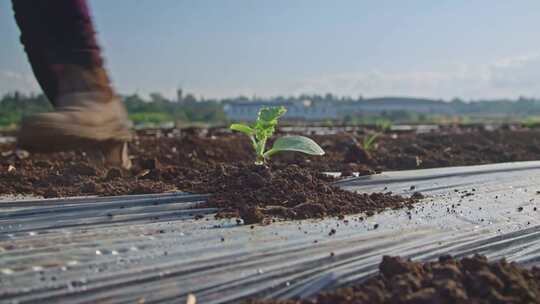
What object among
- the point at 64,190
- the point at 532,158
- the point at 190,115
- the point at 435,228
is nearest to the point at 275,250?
the point at 435,228

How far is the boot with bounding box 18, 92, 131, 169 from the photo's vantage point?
2.19 m

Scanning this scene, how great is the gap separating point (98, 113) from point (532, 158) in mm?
3618

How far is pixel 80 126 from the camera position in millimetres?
2334

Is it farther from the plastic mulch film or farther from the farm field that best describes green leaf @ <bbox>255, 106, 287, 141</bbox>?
the plastic mulch film

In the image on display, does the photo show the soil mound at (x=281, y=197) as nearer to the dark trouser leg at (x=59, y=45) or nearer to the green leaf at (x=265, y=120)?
the green leaf at (x=265, y=120)

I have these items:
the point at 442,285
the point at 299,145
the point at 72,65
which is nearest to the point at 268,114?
the point at 299,145

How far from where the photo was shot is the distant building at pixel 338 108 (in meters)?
29.1

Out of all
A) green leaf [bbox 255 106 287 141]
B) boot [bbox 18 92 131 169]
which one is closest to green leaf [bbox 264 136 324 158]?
green leaf [bbox 255 106 287 141]

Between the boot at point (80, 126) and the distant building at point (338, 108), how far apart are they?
2265 cm

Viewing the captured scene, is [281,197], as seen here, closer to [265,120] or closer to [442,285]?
[265,120]

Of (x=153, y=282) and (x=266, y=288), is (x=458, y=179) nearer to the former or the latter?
(x=266, y=288)

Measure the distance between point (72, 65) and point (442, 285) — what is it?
210 cm

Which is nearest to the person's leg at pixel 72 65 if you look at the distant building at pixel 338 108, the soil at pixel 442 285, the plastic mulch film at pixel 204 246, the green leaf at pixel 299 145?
the plastic mulch film at pixel 204 246

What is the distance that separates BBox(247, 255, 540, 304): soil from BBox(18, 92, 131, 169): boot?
1446 millimetres
